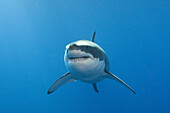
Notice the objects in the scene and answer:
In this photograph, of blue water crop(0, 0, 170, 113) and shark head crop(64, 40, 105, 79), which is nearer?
shark head crop(64, 40, 105, 79)

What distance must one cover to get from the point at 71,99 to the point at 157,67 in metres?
6.14

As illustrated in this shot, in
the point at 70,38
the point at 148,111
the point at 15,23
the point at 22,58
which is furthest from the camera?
the point at 22,58

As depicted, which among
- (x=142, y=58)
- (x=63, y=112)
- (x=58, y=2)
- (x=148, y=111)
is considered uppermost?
(x=58, y=2)

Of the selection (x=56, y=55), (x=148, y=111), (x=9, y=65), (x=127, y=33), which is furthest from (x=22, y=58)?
(x=148, y=111)

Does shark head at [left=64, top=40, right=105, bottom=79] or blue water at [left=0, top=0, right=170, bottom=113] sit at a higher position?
blue water at [left=0, top=0, right=170, bottom=113]

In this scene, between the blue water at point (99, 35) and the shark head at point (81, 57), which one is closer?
the shark head at point (81, 57)

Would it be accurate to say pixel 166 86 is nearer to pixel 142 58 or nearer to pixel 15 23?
pixel 142 58

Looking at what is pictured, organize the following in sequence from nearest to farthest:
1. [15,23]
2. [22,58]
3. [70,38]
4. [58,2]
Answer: [58,2] < [70,38] < [15,23] < [22,58]

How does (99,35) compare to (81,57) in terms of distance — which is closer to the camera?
(81,57)

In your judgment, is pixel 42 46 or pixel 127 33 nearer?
pixel 127 33

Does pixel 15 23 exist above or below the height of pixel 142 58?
above

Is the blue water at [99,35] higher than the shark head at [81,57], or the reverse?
the blue water at [99,35]

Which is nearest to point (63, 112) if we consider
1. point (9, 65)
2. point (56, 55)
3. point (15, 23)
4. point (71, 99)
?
point (71, 99)

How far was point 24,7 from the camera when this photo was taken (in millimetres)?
10125
